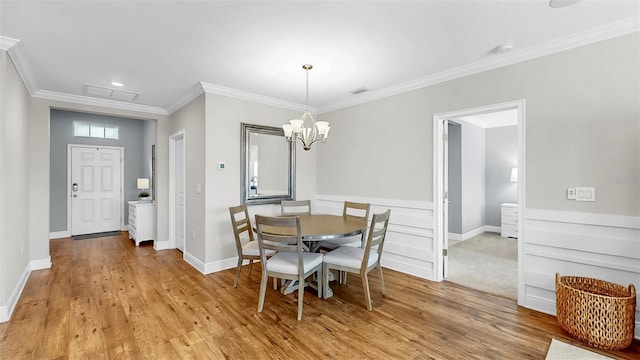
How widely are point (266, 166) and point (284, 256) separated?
1.88 metres

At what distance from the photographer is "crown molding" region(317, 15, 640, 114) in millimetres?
2242

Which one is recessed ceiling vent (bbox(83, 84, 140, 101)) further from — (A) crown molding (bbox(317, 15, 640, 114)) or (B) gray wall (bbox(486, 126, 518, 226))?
(B) gray wall (bbox(486, 126, 518, 226))

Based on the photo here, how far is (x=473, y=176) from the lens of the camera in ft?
20.0

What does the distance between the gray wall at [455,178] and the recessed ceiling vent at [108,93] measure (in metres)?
5.55

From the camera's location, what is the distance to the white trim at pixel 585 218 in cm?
222

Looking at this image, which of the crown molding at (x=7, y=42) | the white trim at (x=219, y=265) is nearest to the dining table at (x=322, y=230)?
the white trim at (x=219, y=265)

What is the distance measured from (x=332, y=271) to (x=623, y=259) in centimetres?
271

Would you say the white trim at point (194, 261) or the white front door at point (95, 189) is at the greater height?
the white front door at point (95, 189)

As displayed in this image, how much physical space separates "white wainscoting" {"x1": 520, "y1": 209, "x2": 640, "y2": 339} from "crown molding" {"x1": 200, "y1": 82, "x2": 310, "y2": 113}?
3.45 m

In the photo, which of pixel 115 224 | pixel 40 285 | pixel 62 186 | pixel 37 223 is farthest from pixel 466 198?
pixel 62 186

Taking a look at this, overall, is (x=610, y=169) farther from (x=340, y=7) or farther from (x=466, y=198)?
(x=466, y=198)

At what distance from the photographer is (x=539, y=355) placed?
6.63 ft

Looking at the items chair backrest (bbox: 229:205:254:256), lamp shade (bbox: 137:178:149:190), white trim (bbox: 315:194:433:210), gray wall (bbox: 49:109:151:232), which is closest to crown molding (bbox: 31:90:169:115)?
lamp shade (bbox: 137:178:149:190)

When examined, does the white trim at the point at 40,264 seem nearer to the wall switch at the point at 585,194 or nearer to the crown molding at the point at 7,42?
the crown molding at the point at 7,42
